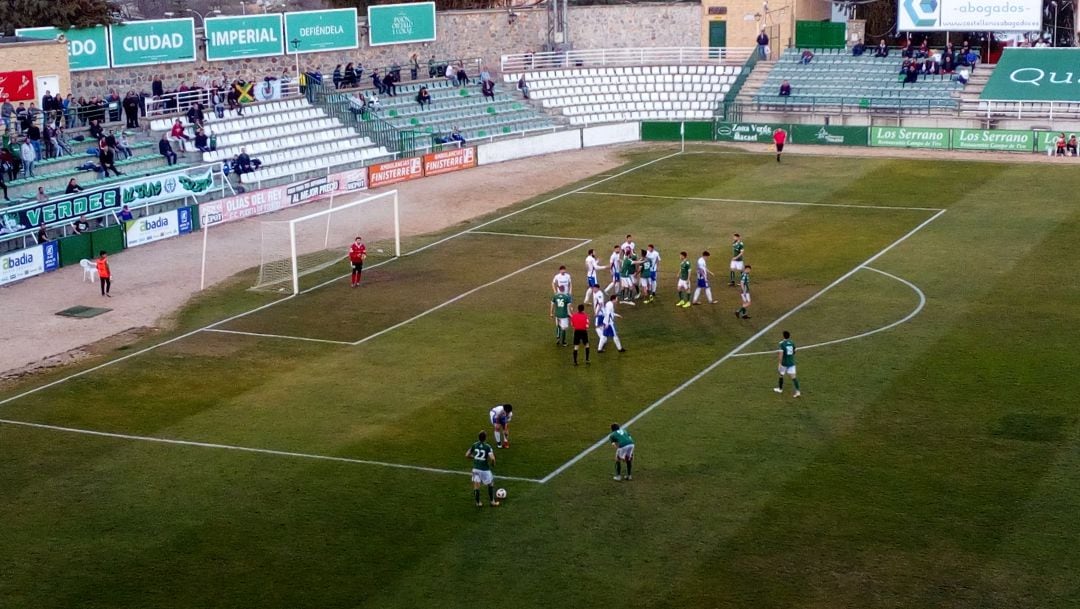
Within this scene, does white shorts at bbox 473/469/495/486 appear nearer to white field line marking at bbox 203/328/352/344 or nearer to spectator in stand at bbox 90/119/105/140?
white field line marking at bbox 203/328/352/344

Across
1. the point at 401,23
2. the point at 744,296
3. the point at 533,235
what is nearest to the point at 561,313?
the point at 744,296

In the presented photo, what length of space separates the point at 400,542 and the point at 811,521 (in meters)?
7.06

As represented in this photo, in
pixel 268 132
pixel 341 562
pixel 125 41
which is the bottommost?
pixel 341 562

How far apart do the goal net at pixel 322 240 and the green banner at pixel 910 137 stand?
25.6 metres

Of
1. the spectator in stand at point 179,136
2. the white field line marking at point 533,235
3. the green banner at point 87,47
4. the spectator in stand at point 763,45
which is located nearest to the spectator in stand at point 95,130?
the spectator in stand at point 179,136

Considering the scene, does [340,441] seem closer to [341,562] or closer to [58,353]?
[341,562]

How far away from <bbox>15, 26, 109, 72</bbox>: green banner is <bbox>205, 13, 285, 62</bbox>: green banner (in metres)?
5.75

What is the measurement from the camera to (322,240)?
4803cm

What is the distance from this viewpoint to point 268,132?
5878 centimetres

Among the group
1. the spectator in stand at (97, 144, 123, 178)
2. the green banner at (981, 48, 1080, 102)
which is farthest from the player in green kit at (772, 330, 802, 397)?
the green banner at (981, 48, 1080, 102)

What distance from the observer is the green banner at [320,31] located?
2571 inches

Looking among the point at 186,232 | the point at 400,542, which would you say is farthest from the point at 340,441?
the point at 186,232

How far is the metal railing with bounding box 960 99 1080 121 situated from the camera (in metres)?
65.6

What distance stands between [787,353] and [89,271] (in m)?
23.7
